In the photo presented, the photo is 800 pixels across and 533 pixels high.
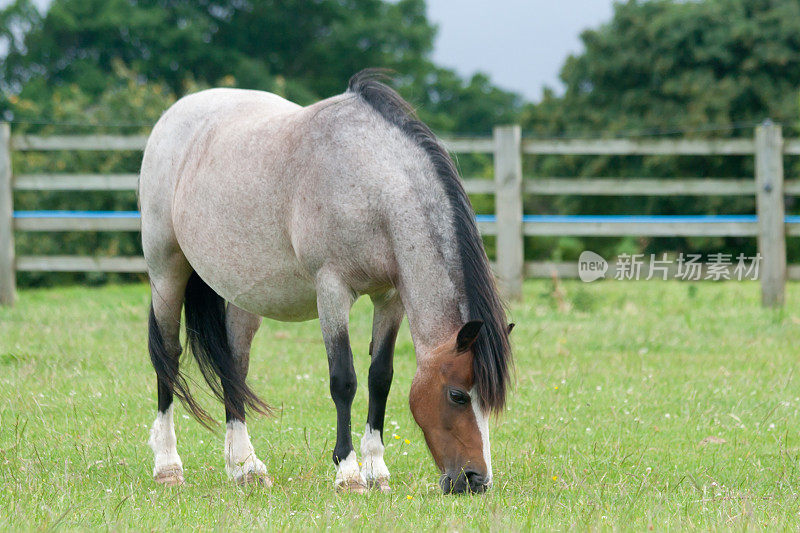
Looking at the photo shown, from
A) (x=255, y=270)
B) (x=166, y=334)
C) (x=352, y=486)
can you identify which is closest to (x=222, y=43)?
(x=166, y=334)

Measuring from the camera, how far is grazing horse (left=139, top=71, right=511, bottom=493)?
3637 mm

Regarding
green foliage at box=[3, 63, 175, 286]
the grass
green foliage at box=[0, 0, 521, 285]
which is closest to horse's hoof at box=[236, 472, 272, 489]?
the grass

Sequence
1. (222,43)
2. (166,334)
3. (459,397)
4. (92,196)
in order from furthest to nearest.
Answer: (222,43) < (92,196) < (166,334) < (459,397)

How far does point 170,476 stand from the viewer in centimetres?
444

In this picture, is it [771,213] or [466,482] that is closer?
[466,482]

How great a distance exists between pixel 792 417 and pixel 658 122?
1561 centimetres

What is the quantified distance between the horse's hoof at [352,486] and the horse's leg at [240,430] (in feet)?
1.37

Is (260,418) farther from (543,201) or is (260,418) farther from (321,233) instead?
(543,201)

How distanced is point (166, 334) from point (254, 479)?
3.60 feet

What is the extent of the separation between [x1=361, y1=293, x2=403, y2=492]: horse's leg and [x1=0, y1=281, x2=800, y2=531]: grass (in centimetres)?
15

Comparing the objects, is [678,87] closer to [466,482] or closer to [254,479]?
[254,479]

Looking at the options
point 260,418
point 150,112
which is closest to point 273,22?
point 150,112

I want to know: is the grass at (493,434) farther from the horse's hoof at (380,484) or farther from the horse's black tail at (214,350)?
the horse's black tail at (214,350)

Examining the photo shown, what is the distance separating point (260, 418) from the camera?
17.6 ft
